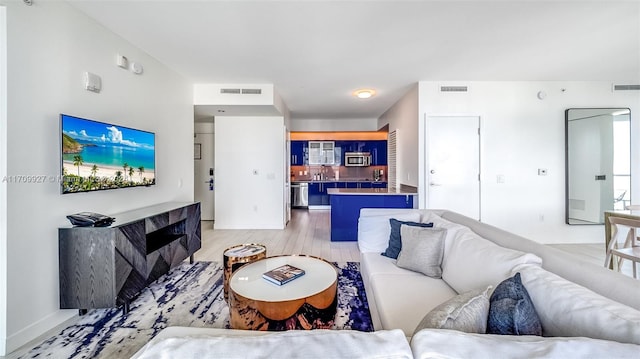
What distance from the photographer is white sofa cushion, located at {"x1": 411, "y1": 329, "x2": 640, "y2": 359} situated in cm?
65

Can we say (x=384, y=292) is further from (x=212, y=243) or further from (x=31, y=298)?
(x=212, y=243)

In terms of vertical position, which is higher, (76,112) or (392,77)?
(392,77)

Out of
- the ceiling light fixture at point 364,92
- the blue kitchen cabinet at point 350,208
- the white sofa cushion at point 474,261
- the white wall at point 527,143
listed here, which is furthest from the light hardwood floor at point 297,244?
the ceiling light fixture at point 364,92

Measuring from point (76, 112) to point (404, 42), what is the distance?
10.5 ft

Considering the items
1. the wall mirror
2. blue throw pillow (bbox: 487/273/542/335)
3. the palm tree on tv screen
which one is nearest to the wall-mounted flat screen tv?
the palm tree on tv screen

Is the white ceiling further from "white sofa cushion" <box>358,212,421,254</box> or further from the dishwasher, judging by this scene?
the dishwasher

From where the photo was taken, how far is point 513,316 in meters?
0.94

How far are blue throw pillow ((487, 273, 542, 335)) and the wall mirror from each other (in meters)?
4.60

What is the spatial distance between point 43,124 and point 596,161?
6.86m

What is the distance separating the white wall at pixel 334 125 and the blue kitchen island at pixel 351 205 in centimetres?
342

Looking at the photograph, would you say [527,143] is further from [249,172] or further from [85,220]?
[85,220]

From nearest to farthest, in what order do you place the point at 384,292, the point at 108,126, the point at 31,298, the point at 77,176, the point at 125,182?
the point at 384,292 < the point at 31,298 < the point at 77,176 < the point at 108,126 < the point at 125,182

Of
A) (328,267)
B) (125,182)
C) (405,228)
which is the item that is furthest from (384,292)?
(125,182)

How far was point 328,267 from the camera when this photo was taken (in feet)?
6.79
